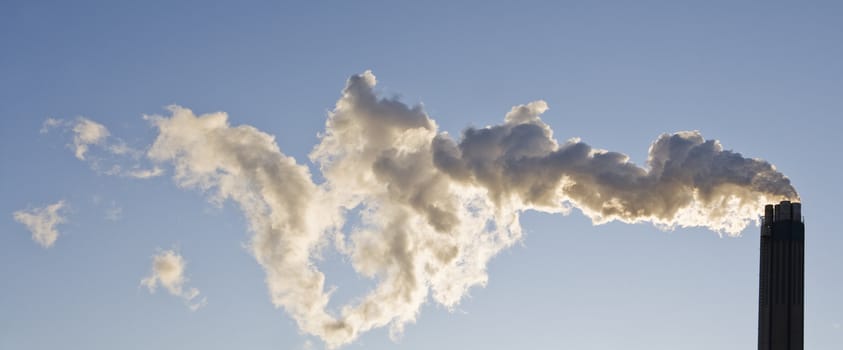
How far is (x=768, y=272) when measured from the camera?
119688mm

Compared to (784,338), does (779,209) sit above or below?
above

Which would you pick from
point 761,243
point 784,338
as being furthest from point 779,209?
point 784,338

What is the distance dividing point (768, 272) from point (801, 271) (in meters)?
2.54

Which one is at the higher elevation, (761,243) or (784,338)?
(761,243)

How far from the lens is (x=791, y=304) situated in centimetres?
11850

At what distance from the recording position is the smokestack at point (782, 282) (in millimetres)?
118375

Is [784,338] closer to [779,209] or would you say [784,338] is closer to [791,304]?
[791,304]

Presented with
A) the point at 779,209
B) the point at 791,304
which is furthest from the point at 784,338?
the point at 779,209

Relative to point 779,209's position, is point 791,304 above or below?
below

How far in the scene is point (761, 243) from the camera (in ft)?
397

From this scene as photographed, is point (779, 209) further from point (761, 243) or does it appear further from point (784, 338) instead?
point (784, 338)

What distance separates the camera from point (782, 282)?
118938 mm

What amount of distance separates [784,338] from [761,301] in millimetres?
3519

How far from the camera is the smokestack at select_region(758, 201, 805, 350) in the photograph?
11838cm
